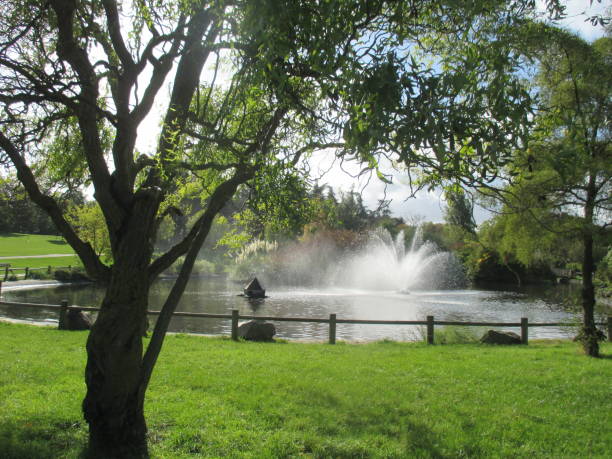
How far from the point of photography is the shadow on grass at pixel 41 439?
4.59m

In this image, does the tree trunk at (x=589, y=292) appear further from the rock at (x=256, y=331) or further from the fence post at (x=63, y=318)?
the fence post at (x=63, y=318)

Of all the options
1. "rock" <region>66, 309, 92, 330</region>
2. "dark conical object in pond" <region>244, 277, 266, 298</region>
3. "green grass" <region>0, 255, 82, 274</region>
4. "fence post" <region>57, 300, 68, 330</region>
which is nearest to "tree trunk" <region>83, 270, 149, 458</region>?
"rock" <region>66, 309, 92, 330</region>

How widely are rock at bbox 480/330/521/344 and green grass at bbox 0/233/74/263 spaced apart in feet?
158

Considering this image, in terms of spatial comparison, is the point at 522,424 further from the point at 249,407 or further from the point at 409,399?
the point at 249,407

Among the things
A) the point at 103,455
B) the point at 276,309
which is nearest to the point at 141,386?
the point at 103,455

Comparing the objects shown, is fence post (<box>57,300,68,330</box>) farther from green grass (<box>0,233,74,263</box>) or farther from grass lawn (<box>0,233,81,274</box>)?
green grass (<box>0,233,74,263</box>)

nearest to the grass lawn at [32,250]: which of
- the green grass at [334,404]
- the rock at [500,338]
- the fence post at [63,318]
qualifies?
the fence post at [63,318]

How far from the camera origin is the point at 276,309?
21.0 metres

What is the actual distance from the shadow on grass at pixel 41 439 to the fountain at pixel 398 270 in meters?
25.4

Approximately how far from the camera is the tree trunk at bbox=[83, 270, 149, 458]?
15.2 ft

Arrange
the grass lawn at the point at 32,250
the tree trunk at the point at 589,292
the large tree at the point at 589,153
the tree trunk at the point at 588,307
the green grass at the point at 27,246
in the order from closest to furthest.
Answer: the large tree at the point at 589,153, the tree trunk at the point at 589,292, the tree trunk at the point at 588,307, the grass lawn at the point at 32,250, the green grass at the point at 27,246

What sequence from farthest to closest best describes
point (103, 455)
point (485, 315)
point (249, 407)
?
point (485, 315) < point (249, 407) < point (103, 455)

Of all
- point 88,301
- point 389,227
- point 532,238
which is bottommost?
point 88,301

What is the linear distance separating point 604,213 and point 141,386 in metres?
10.3
